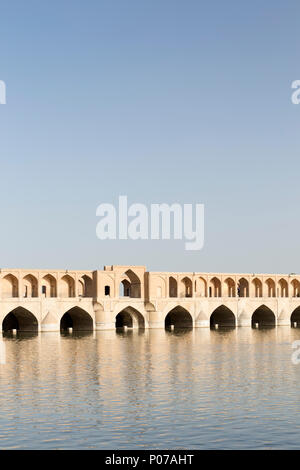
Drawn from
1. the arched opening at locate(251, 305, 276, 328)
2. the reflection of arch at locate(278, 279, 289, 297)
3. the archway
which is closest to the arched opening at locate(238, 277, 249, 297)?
the arched opening at locate(251, 305, 276, 328)

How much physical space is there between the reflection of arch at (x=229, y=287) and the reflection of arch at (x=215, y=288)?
0.75 metres

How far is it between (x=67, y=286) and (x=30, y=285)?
325 cm

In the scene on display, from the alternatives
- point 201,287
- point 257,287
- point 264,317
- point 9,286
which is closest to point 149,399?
A: point 9,286

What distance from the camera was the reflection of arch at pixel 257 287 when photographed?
2795 inches

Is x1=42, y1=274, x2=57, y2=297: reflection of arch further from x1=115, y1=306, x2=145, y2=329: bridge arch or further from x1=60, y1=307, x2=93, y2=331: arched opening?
x1=115, y1=306, x2=145, y2=329: bridge arch

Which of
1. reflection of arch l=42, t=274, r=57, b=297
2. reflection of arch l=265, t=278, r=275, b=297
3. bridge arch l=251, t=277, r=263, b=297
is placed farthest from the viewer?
reflection of arch l=265, t=278, r=275, b=297

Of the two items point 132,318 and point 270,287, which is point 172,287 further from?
point 270,287

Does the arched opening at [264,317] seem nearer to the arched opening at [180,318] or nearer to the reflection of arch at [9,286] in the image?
the arched opening at [180,318]

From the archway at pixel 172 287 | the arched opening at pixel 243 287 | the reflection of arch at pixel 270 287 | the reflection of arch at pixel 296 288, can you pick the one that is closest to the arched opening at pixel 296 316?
the reflection of arch at pixel 296 288

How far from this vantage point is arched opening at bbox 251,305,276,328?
68.6 meters

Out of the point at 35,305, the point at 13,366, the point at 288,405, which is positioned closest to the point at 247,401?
the point at 288,405

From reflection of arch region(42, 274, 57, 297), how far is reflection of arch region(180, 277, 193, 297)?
13.5 metres

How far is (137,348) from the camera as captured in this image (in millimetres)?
39438
